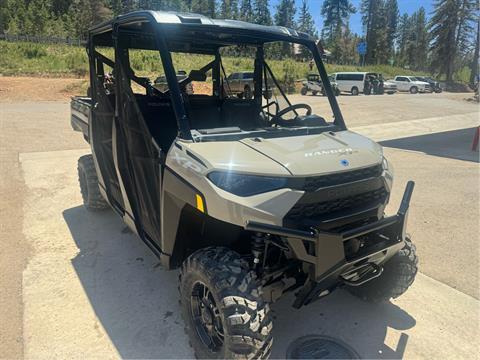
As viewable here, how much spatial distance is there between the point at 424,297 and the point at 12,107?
16.6m

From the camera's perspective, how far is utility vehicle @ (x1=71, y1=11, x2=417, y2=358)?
2230mm

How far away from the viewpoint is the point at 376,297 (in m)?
3.21

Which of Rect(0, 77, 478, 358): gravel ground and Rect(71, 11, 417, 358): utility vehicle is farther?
Rect(0, 77, 478, 358): gravel ground

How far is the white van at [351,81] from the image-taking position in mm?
33719

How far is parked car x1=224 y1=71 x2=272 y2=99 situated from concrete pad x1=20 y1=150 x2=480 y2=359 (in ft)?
6.28

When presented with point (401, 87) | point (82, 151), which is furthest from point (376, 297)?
point (401, 87)

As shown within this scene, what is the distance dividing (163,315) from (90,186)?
235 centimetres

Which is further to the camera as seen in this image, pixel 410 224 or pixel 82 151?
pixel 82 151

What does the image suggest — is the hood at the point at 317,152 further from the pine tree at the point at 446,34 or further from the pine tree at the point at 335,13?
the pine tree at the point at 335,13

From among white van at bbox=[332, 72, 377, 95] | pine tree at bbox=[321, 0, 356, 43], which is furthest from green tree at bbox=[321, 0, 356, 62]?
white van at bbox=[332, 72, 377, 95]

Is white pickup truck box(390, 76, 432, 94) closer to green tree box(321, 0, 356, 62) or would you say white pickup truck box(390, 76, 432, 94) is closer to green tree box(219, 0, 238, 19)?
green tree box(321, 0, 356, 62)

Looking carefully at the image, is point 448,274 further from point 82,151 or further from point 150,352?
point 82,151

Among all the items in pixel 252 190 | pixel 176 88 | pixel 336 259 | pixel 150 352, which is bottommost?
pixel 150 352

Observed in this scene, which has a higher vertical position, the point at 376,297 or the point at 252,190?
the point at 252,190
